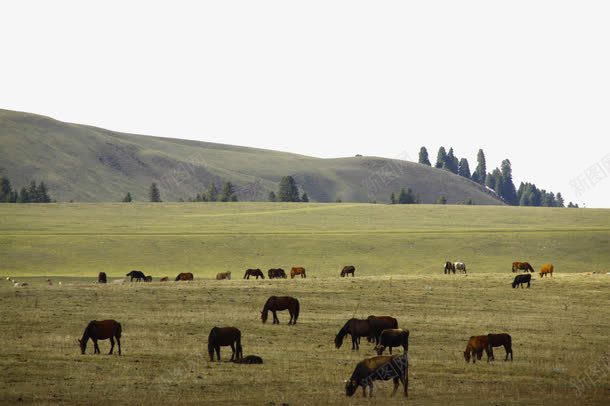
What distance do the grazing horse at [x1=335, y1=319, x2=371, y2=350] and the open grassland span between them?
1.59 ft

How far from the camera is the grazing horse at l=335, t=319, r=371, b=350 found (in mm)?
31531

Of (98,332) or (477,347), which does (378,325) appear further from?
(98,332)

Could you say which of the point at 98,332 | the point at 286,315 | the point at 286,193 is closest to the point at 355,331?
the point at 98,332

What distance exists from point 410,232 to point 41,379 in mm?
74542

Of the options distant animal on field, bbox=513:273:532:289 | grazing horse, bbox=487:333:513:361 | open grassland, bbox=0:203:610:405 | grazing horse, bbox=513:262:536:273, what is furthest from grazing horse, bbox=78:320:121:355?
grazing horse, bbox=513:262:536:273

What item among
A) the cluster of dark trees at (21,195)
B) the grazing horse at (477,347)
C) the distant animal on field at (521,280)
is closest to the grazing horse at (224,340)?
the grazing horse at (477,347)

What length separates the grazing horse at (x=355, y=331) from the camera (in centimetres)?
3153

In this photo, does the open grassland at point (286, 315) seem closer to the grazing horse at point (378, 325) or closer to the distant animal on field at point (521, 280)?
the distant animal on field at point (521, 280)

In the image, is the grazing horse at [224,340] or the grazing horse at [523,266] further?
the grazing horse at [523,266]

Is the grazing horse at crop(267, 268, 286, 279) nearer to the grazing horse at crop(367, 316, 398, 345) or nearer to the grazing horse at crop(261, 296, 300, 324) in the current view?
the grazing horse at crop(261, 296, 300, 324)

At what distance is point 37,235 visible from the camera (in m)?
89.8

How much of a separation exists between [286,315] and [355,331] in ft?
31.3

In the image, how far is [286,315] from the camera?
134 ft

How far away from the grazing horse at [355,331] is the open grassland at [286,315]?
48 centimetres
